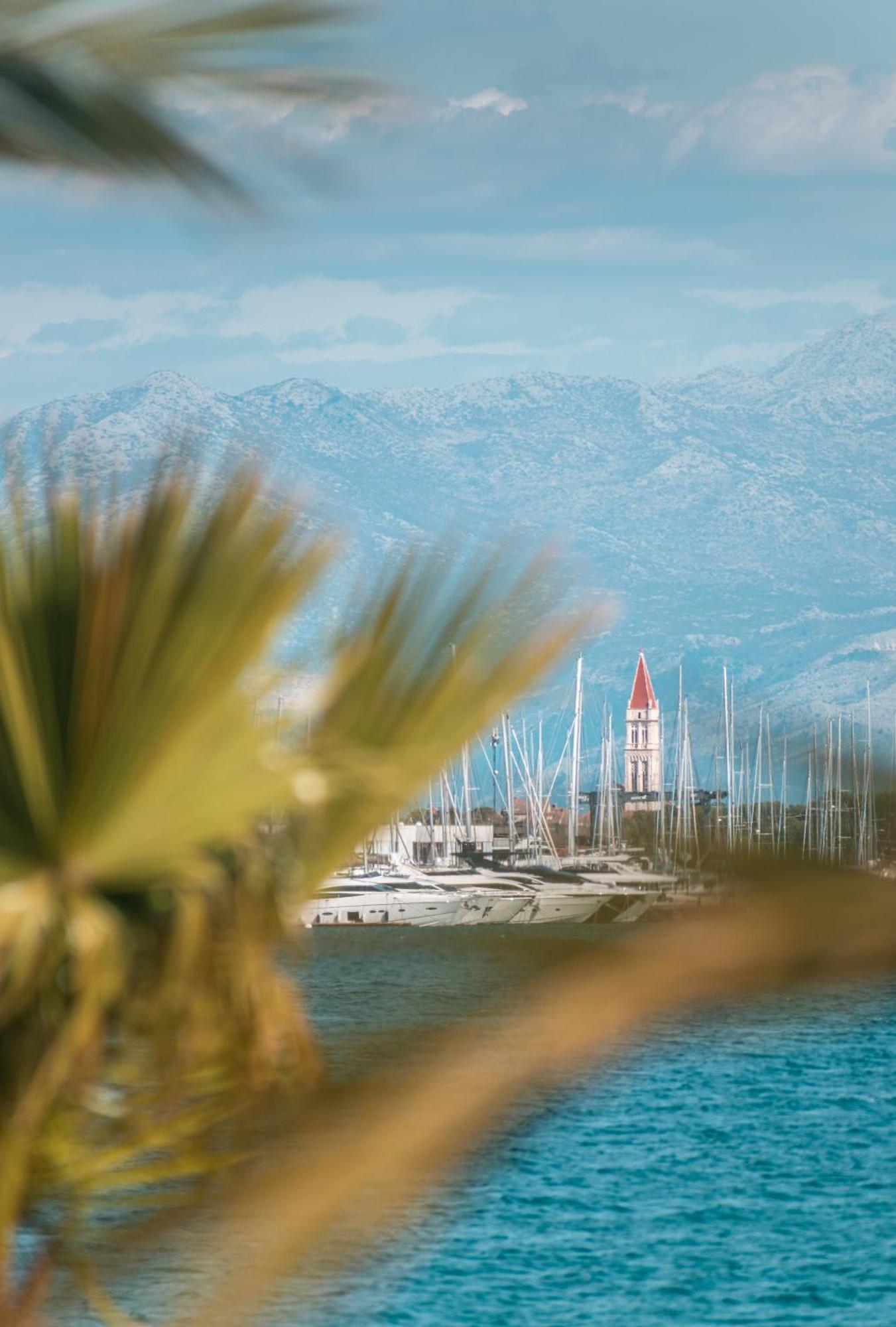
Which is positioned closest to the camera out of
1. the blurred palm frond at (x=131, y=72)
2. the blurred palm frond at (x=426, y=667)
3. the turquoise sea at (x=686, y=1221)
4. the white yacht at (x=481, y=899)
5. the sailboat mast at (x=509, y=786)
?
the blurred palm frond at (x=426, y=667)

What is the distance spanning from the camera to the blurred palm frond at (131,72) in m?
2.19

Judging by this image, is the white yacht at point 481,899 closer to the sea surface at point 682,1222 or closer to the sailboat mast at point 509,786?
the sailboat mast at point 509,786

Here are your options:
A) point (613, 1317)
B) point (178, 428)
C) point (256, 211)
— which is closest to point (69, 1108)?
point (178, 428)

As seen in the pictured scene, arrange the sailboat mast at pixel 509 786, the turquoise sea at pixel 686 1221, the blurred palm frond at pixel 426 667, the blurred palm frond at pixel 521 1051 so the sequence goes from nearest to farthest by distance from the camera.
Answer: the blurred palm frond at pixel 521 1051 → the blurred palm frond at pixel 426 667 → the sailboat mast at pixel 509 786 → the turquoise sea at pixel 686 1221

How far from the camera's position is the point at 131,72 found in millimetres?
2258

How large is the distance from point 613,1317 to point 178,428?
2735cm

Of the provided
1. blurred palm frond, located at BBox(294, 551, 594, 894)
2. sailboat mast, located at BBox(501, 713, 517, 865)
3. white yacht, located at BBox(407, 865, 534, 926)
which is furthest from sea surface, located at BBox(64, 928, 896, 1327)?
blurred palm frond, located at BBox(294, 551, 594, 894)

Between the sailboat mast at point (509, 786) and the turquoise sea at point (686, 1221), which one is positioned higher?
the sailboat mast at point (509, 786)

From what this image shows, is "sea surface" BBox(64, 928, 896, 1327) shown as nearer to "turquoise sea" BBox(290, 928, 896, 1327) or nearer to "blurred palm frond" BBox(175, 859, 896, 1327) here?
"turquoise sea" BBox(290, 928, 896, 1327)

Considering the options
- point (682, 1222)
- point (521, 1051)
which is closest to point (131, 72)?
point (521, 1051)

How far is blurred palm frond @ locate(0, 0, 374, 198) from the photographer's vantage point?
2.19 m

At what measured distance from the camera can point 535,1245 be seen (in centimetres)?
3225

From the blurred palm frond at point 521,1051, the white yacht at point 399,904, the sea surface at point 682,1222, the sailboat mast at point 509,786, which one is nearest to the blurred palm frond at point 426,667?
the blurred palm frond at point 521,1051

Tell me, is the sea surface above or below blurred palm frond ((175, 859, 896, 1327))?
below
